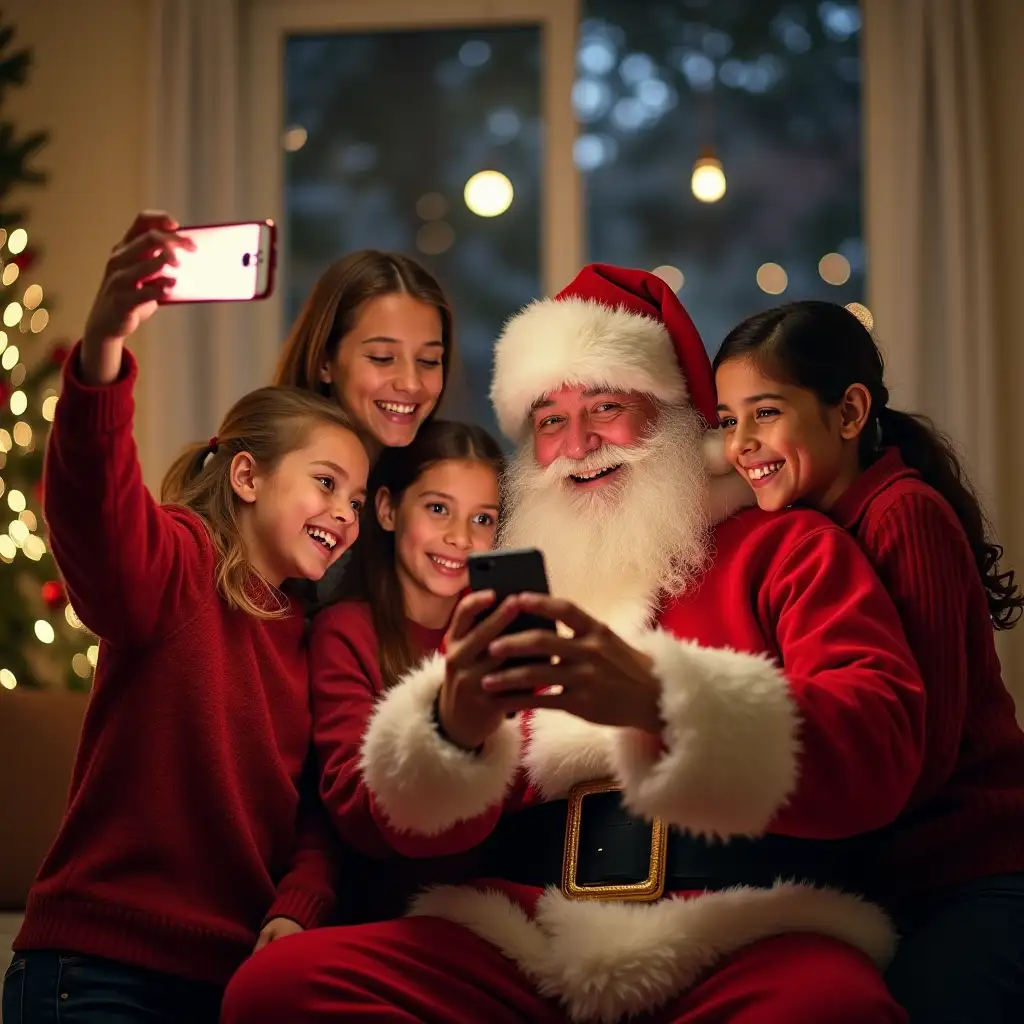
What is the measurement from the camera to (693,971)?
1.93 meters

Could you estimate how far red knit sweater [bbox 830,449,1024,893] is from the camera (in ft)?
6.89

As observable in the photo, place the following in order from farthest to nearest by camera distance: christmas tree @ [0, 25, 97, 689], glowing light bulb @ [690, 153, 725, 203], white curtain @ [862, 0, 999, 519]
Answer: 1. glowing light bulb @ [690, 153, 725, 203]
2. white curtain @ [862, 0, 999, 519]
3. christmas tree @ [0, 25, 97, 689]

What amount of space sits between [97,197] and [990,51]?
3.72 meters

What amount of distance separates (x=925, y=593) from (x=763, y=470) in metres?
0.38

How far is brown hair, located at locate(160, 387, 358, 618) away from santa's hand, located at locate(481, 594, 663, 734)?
73cm

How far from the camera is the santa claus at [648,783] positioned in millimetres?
1773

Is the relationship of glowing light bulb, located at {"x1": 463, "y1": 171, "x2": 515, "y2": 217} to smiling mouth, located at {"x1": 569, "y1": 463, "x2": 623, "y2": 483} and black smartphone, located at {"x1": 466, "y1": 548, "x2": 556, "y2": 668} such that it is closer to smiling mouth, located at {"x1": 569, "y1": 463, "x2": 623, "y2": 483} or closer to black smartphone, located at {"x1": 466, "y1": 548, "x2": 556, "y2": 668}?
smiling mouth, located at {"x1": 569, "y1": 463, "x2": 623, "y2": 483}

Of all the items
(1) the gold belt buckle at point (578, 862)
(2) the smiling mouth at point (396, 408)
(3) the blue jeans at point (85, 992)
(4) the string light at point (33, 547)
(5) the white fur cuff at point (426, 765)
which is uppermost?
(2) the smiling mouth at point (396, 408)

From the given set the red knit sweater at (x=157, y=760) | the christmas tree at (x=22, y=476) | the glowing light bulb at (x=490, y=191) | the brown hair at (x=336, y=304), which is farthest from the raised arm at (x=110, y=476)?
the glowing light bulb at (x=490, y=191)

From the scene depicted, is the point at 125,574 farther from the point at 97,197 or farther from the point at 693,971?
the point at 97,197

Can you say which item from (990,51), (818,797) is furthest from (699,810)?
(990,51)

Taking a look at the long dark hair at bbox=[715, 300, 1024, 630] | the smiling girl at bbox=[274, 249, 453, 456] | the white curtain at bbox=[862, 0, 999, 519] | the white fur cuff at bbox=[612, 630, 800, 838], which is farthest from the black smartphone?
the white curtain at bbox=[862, 0, 999, 519]

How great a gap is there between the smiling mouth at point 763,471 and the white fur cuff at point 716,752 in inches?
25.0

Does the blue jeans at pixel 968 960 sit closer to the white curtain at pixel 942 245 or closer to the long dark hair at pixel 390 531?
the long dark hair at pixel 390 531
